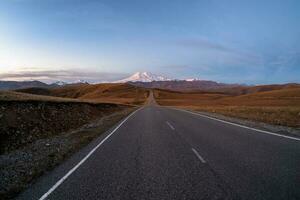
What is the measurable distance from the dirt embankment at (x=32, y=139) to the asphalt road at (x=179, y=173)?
21.4 inches

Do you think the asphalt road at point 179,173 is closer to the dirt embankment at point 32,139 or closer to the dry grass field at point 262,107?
the dirt embankment at point 32,139

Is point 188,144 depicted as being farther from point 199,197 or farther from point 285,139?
point 199,197

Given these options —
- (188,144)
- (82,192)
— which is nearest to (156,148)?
(188,144)

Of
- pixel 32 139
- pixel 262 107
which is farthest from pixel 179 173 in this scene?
pixel 262 107

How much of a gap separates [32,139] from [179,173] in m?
9.41

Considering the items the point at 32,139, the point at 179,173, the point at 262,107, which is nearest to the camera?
the point at 179,173

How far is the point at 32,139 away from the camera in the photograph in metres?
14.2

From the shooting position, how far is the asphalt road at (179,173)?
5.70m

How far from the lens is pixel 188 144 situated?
11422mm

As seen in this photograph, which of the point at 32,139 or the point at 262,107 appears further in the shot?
the point at 262,107

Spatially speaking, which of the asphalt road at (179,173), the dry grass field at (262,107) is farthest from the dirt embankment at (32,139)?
the dry grass field at (262,107)

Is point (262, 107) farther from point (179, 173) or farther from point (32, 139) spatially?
point (179, 173)

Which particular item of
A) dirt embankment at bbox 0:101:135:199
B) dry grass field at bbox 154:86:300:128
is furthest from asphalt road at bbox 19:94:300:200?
dry grass field at bbox 154:86:300:128

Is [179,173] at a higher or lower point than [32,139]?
higher
